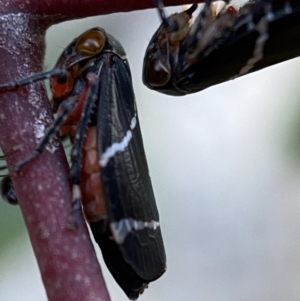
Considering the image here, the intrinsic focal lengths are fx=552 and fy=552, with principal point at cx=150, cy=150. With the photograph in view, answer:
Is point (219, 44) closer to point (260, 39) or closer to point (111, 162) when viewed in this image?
point (260, 39)

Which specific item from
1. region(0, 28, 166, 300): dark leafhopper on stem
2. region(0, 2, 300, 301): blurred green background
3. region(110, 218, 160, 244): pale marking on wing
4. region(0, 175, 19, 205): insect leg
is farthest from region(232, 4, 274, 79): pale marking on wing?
region(0, 2, 300, 301): blurred green background

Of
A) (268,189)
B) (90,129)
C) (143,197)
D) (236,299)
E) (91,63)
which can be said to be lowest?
(236,299)

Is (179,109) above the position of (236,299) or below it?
above

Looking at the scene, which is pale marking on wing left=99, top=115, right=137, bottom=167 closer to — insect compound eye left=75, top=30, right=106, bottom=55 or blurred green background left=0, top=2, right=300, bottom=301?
insect compound eye left=75, top=30, right=106, bottom=55

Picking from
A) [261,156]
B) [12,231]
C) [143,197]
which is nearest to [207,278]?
[261,156]

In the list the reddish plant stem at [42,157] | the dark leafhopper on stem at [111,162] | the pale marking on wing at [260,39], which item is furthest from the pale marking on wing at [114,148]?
the pale marking on wing at [260,39]

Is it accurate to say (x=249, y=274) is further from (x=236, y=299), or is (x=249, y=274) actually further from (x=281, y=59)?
(x=281, y=59)

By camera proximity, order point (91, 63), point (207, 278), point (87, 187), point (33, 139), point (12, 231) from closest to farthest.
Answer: point (33, 139)
point (87, 187)
point (91, 63)
point (12, 231)
point (207, 278)
